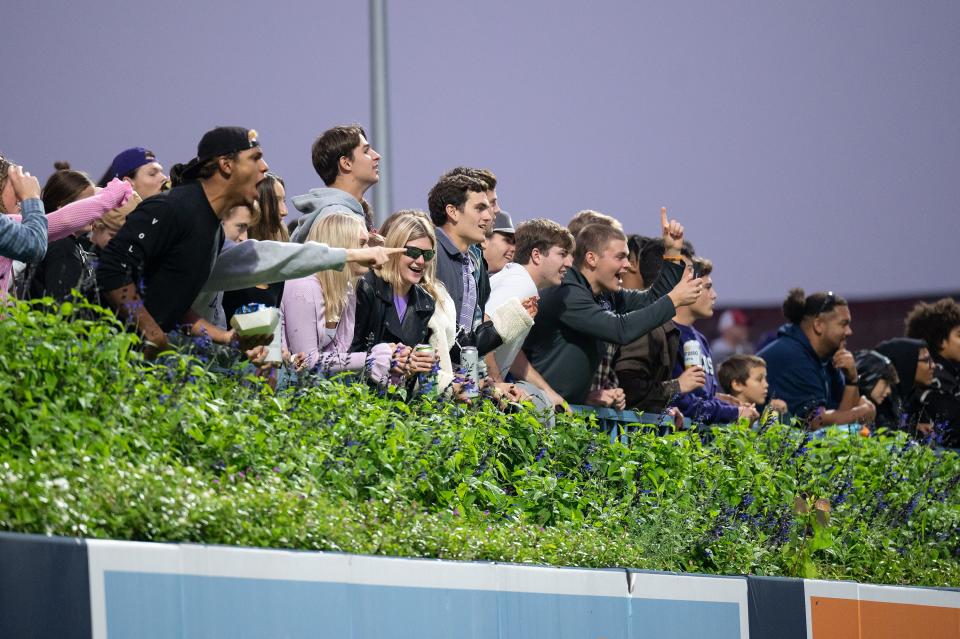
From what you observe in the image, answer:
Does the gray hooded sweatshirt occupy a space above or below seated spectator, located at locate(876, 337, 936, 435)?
above

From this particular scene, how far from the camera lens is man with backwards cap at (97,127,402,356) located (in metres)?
6.08

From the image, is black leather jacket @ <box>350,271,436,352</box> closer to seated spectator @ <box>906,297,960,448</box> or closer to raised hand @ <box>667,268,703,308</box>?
raised hand @ <box>667,268,703,308</box>

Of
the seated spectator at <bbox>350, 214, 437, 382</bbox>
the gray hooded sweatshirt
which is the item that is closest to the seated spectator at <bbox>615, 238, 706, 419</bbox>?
the seated spectator at <bbox>350, 214, 437, 382</bbox>

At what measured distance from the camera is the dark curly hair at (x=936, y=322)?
1264 centimetres

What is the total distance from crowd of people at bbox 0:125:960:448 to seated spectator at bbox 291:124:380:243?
0.5 inches

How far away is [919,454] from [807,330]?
1.54 meters

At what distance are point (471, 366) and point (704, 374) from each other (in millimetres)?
2383

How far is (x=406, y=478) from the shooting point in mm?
6430

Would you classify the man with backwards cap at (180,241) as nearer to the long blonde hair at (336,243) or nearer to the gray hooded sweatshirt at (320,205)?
the long blonde hair at (336,243)

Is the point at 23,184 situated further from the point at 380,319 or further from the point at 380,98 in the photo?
the point at 380,98

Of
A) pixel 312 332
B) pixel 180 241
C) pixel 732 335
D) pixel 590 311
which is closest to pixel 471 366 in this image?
pixel 312 332

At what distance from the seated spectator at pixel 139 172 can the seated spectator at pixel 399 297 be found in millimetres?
1341

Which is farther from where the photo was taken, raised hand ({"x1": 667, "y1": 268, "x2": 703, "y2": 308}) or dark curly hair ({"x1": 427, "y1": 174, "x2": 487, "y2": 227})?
raised hand ({"x1": 667, "y1": 268, "x2": 703, "y2": 308})

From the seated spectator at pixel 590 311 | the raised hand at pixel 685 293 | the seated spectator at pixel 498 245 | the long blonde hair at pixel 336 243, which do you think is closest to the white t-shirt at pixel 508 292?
the seated spectator at pixel 590 311
